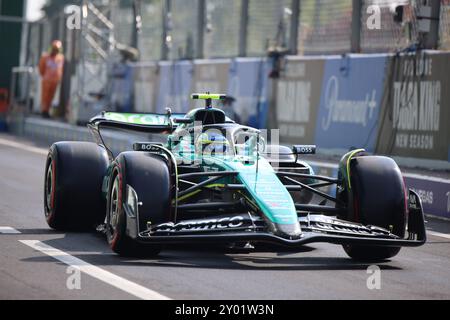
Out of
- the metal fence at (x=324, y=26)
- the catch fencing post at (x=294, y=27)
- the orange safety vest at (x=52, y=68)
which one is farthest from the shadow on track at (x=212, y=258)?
the orange safety vest at (x=52, y=68)

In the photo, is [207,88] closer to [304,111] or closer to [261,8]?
[261,8]

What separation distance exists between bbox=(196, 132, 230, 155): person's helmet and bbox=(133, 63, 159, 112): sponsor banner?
58.6 ft

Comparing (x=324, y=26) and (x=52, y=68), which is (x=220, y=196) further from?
(x=52, y=68)

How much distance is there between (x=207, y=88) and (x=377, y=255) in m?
15.7

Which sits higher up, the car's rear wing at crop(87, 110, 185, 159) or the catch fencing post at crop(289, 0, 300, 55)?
the catch fencing post at crop(289, 0, 300, 55)

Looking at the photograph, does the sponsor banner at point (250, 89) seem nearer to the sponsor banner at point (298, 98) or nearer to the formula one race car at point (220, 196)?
the sponsor banner at point (298, 98)

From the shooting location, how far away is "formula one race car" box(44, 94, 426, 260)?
9.36 metres

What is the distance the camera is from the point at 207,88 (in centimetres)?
2562

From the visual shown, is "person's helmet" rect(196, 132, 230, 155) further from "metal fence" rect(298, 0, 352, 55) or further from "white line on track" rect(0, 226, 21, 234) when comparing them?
"metal fence" rect(298, 0, 352, 55)

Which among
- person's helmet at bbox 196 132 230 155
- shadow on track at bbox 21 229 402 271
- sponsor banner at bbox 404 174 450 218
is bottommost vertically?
shadow on track at bbox 21 229 402 271

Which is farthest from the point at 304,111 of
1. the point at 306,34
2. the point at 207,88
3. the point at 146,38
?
the point at 146,38

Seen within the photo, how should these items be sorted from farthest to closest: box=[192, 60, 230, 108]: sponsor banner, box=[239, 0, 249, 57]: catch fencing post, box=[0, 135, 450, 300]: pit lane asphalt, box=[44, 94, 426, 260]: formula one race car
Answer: box=[192, 60, 230, 108]: sponsor banner, box=[239, 0, 249, 57]: catch fencing post, box=[44, 94, 426, 260]: formula one race car, box=[0, 135, 450, 300]: pit lane asphalt

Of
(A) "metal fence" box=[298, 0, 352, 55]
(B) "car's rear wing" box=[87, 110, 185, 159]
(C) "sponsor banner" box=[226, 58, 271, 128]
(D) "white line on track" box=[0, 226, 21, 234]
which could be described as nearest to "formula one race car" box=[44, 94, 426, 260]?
(D) "white line on track" box=[0, 226, 21, 234]

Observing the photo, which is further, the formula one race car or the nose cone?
the formula one race car
